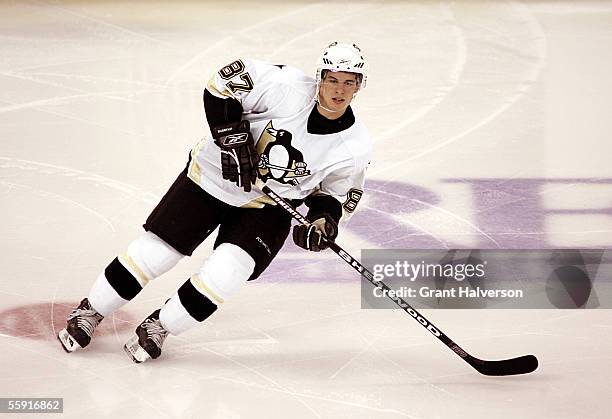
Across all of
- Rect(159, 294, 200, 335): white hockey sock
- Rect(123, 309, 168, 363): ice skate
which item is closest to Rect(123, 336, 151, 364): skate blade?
Rect(123, 309, 168, 363): ice skate

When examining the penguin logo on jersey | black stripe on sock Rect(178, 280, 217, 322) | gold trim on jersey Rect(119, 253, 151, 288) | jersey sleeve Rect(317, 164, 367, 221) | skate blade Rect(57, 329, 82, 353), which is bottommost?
skate blade Rect(57, 329, 82, 353)

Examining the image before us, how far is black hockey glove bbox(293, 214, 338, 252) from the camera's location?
139 inches

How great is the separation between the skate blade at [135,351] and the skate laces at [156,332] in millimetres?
47

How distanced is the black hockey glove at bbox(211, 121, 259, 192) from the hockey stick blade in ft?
2.69

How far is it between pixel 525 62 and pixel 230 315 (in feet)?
8.02

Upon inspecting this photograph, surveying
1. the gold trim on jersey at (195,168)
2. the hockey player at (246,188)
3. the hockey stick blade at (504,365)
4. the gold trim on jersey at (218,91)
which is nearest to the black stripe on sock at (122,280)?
the hockey player at (246,188)

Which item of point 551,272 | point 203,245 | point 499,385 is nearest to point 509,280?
point 551,272

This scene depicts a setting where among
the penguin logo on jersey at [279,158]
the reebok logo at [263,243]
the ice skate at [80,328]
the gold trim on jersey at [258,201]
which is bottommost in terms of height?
the ice skate at [80,328]

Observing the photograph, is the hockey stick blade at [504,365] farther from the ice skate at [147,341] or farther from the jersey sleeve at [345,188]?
the ice skate at [147,341]

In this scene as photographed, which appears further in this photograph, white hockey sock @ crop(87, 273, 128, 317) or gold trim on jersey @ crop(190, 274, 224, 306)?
white hockey sock @ crop(87, 273, 128, 317)

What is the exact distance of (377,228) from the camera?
4.46 m

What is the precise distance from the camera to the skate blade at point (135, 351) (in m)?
3.61

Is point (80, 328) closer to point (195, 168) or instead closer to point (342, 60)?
point (195, 168)

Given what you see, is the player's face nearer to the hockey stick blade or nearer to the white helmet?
the white helmet
